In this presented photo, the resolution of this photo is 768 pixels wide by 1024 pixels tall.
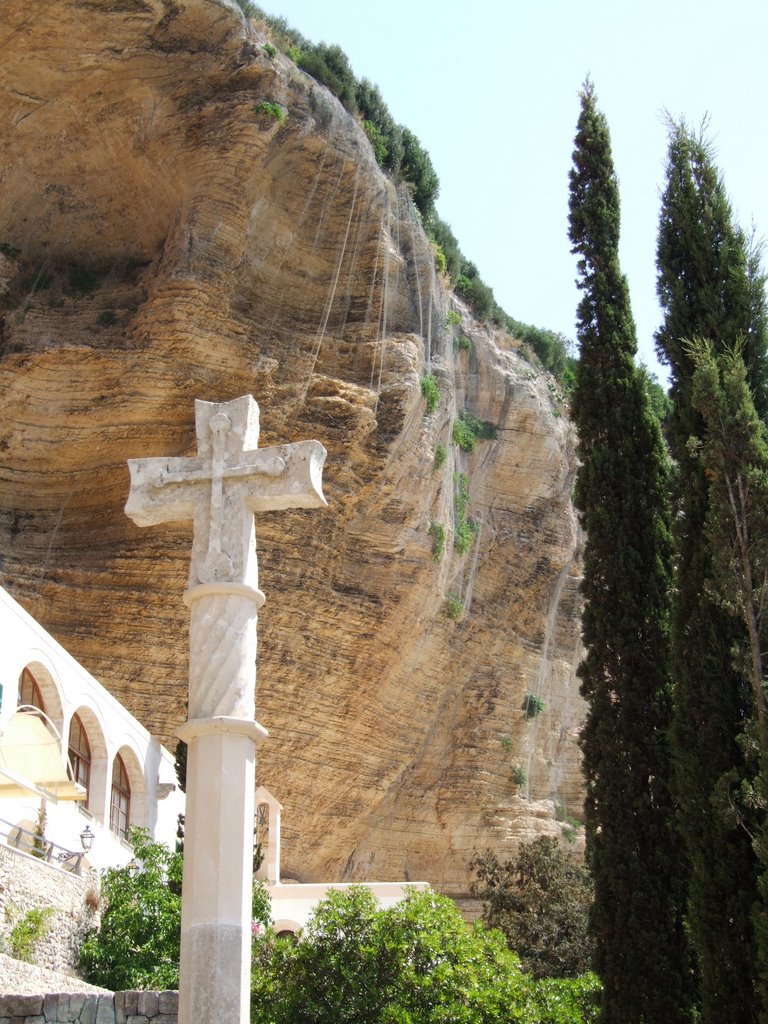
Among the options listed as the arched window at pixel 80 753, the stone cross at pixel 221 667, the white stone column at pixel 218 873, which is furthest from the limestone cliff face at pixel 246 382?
the white stone column at pixel 218 873

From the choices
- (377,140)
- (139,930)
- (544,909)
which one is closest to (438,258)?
(377,140)

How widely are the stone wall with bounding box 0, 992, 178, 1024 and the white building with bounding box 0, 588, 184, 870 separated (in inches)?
178

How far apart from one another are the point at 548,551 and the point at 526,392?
13.3ft

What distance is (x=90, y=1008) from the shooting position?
8758 mm

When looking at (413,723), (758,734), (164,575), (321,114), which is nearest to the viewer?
(758,734)

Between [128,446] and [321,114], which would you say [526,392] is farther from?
[128,446]

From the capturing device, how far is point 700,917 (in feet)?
30.7

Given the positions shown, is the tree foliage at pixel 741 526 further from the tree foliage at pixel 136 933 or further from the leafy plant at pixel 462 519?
the leafy plant at pixel 462 519

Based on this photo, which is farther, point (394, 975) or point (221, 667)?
point (394, 975)

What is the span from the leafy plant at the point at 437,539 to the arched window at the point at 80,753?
9508 millimetres

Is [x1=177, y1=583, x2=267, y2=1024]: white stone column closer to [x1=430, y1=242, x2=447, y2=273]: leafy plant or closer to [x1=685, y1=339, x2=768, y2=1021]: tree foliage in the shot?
[x1=685, y1=339, x2=768, y2=1021]: tree foliage

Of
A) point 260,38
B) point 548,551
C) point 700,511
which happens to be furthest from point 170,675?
point 700,511

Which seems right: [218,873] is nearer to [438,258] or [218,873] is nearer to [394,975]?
[394,975]

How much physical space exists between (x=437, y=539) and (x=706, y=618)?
605 inches
